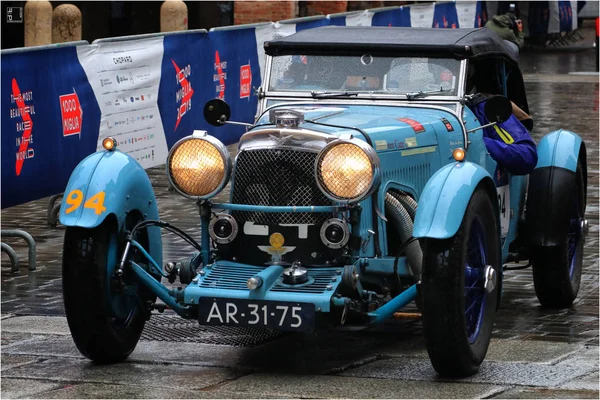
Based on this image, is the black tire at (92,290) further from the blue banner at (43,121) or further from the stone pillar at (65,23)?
the stone pillar at (65,23)

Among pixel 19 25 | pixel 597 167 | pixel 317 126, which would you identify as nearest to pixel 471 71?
pixel 317 126

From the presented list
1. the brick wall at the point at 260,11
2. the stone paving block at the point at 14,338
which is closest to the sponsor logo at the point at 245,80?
the brick wall at the point at 260,11

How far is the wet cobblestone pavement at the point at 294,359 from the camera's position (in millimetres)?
6176

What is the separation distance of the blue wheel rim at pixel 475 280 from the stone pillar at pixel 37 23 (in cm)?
1031

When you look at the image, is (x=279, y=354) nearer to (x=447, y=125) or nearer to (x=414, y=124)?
Result: (x=414, y=124)

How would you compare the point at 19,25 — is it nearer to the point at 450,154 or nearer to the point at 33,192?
the point at 33,192

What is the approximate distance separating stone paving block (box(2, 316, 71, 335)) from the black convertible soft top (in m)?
2.01

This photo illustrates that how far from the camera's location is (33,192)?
1059 centimetres

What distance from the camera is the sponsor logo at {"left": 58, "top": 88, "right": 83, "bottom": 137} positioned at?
36.4 ft

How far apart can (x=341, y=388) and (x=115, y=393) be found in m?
1.03

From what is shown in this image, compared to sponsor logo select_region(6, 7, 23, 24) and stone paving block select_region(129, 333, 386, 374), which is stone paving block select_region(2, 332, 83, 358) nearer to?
stone paving block select_region(129, 333, 386, 374)

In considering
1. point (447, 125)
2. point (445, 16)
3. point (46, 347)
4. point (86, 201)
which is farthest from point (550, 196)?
point (445, 16)

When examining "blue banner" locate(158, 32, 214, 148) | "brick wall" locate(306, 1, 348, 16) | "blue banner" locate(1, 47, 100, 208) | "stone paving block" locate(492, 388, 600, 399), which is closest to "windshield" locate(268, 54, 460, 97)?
"stone paving block" locate(492, 388, 600, 399)

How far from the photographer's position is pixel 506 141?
8086 mm
